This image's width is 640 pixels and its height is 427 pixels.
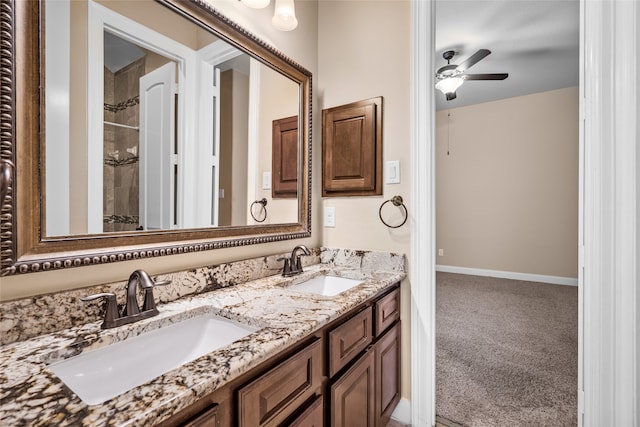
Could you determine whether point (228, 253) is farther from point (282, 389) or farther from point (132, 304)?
point (282, 389)

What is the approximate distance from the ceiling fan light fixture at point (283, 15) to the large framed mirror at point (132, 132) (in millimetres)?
119

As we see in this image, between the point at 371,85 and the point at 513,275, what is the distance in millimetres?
4369

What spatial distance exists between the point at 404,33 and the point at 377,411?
195cm

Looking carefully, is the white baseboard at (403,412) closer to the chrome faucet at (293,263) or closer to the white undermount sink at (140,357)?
the chrome faucet at (293,263)

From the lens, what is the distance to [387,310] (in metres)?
1.47

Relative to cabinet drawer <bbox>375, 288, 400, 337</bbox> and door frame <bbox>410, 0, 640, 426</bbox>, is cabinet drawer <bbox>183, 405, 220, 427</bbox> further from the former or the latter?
door frame <bbox>410, 0, 640, 426</bbox>

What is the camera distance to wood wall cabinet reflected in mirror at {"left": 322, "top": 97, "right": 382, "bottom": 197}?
1.71 m

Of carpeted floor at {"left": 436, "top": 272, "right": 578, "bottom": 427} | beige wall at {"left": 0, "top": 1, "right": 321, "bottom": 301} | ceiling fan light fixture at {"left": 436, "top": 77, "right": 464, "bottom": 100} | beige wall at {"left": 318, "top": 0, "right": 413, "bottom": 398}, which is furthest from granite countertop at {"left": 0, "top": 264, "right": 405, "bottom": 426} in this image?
ceiling fan light fixture at {"left": 436, "top": 77, "right": 464, "bottom": 100}

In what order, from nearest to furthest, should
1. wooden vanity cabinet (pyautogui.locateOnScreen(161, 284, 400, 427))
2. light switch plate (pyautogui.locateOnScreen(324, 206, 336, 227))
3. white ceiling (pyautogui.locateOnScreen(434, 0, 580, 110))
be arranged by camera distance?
wooden vanity cabinet (pyautogui.locateOnScreen(161, 284, 400, 427)), light switch plate (pyautogui.locateOnScreen(324, 206, 336, 227)), white ceiling (pyautogui.locateOnScreen(434, 0, 580, 110))

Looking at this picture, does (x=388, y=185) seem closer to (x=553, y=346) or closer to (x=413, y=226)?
(x=413, y=226)

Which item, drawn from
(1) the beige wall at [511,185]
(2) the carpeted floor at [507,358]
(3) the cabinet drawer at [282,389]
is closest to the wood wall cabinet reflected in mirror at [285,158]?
(3) the cabinet drawer at [282,389]

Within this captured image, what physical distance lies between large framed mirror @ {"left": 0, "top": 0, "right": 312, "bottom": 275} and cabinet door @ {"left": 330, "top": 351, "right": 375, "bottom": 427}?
73cm

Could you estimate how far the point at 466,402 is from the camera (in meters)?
1.77

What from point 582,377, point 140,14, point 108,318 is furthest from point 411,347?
point 140,14
